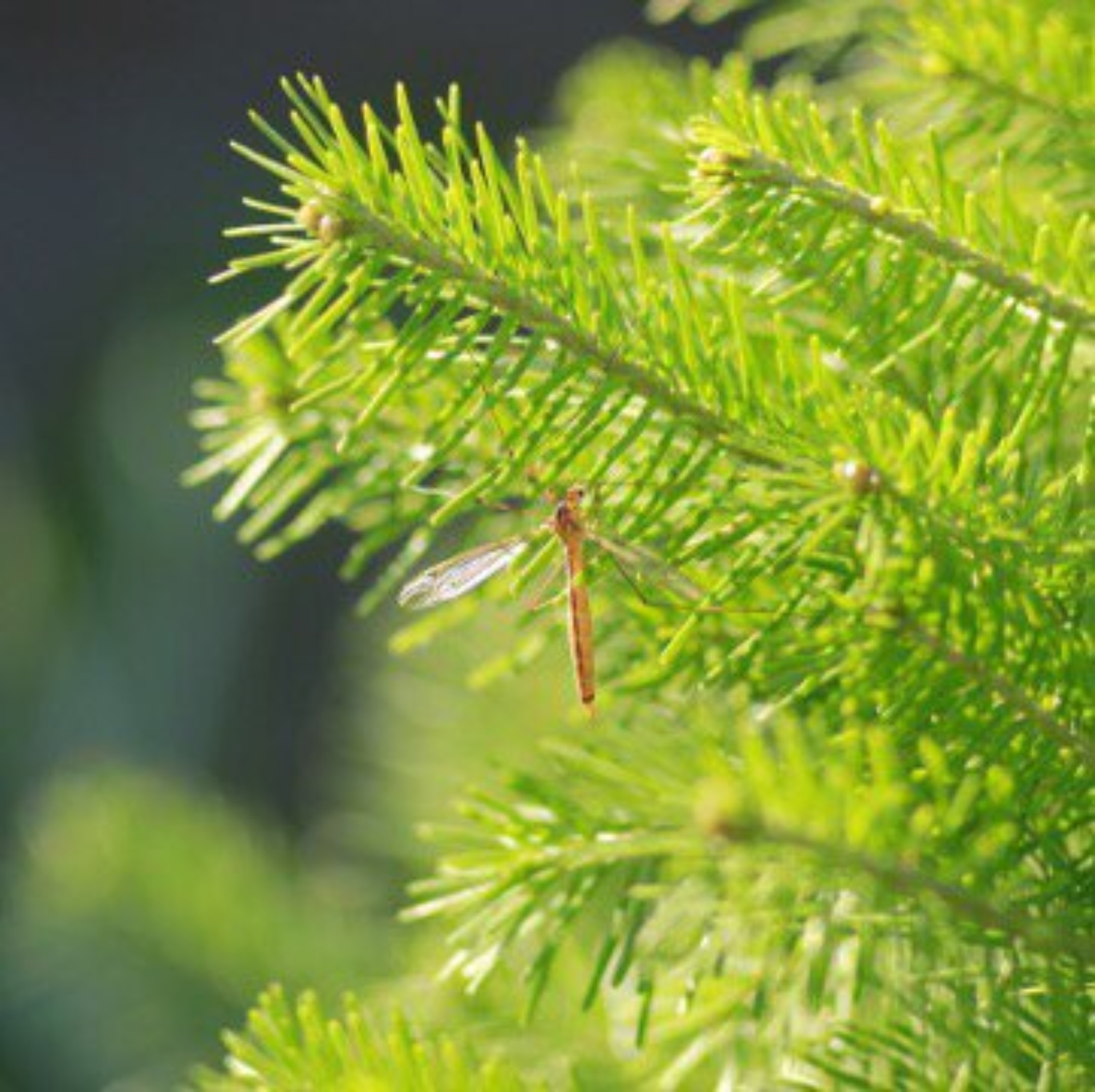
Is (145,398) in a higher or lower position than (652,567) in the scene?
higher

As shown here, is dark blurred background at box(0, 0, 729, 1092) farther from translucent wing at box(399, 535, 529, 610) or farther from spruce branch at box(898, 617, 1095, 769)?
spruce branch at box(898, 617, 1095, 769)

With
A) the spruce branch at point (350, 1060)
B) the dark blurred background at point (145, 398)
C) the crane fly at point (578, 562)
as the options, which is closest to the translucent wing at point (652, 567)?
the crane fly at point (578, 562)

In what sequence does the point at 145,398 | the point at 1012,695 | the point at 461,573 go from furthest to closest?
the point at 145,398, the point at 461,573, the point at 1012,695

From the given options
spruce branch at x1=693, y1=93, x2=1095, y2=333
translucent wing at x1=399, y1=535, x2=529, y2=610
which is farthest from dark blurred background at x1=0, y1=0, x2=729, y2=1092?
spruce branch at x1=693, y1=93, x2=1095, y2=333

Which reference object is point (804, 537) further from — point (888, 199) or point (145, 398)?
point (145, 398)

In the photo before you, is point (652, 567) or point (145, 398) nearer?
point (652, 567)

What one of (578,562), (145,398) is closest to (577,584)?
(578,562)

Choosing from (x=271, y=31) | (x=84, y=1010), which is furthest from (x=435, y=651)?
(x=271, y=31)
